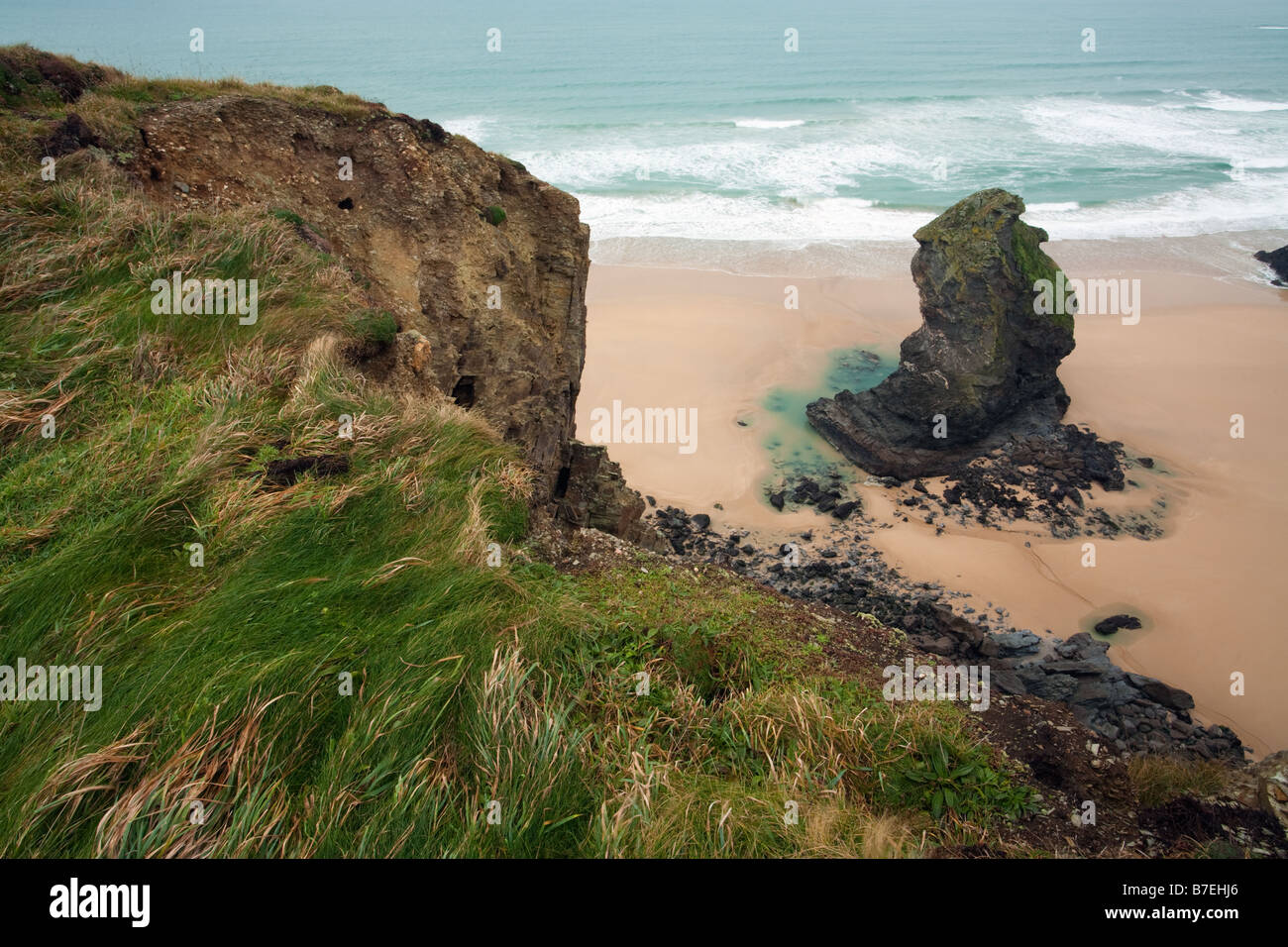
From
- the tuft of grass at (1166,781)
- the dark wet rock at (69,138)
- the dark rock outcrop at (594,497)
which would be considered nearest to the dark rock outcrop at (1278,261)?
the tuft of grass at (1166,781)

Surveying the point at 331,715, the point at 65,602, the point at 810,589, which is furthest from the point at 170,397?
the point at 810,589

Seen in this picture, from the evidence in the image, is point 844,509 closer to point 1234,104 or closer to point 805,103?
point 805,103

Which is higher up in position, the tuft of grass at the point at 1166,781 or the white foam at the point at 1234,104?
the white foam at the point at 1234,104

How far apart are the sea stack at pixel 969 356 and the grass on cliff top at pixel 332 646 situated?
39.4ft

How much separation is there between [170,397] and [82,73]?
23.8 ft

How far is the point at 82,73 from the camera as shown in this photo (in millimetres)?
10109

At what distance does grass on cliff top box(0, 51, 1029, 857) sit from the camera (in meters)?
3.64

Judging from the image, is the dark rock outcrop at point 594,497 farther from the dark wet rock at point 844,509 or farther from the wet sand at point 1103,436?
the dark wet rock at point 844,509

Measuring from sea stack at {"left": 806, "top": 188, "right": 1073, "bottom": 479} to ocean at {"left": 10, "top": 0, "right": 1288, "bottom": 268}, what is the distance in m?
12.5

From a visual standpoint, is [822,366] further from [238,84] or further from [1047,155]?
[1047,155]

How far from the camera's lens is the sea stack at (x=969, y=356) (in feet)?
56.6

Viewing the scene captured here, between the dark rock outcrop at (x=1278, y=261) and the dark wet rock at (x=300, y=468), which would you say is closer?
the dark wet rock at (x=300, y=468)

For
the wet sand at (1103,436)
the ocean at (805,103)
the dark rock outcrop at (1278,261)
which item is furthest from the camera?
the ocean at (805,103)

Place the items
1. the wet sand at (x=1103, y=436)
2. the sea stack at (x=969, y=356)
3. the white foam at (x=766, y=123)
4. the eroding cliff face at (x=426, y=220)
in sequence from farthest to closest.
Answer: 1. the white foam at (x=766, y=123)
2. the sea stack at (x=969, y=356)
3. the wet sand at (x=1103, y=436)
4. the eroding cliff face at (x=426, y=220)
